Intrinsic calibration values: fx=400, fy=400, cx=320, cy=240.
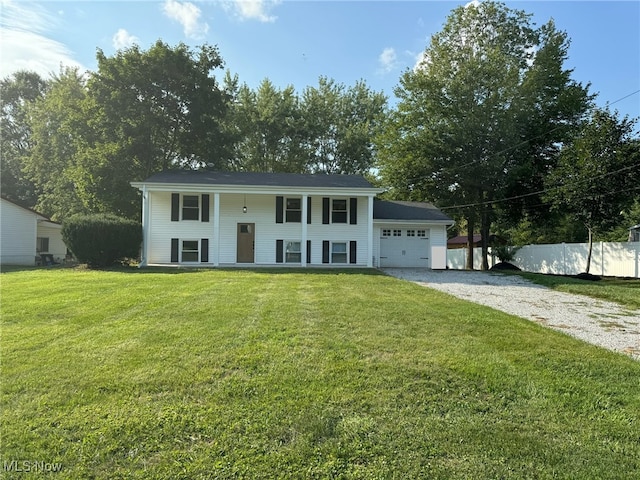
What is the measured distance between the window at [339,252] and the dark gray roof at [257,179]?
2814 millimetres

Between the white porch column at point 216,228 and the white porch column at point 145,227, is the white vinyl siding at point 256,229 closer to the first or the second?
the white porch column at point 145,227

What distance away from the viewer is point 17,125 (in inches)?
1412

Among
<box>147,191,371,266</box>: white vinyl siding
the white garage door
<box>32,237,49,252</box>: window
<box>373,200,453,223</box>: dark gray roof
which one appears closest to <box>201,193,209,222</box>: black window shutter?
<box>147,191,371,266</box>: white vinyl siding

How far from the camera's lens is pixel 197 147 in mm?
25312

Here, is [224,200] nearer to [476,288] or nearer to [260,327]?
[476,288]

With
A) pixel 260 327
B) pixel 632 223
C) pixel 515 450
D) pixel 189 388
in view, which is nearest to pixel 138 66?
pixel 260 327

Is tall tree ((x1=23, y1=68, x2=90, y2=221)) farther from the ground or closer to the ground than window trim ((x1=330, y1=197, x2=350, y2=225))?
farther from the ground

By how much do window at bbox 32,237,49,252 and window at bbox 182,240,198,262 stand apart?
32.4 feet

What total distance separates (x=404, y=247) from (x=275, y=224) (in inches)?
261

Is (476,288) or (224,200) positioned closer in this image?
(476,288)

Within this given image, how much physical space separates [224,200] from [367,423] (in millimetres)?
16986

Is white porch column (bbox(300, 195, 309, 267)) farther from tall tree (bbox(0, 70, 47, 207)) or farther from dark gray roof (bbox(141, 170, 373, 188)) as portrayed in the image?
tall tree (bbox(0, 70, 47, 207))

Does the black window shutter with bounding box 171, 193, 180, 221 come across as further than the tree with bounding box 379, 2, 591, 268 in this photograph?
No

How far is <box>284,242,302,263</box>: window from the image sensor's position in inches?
747
